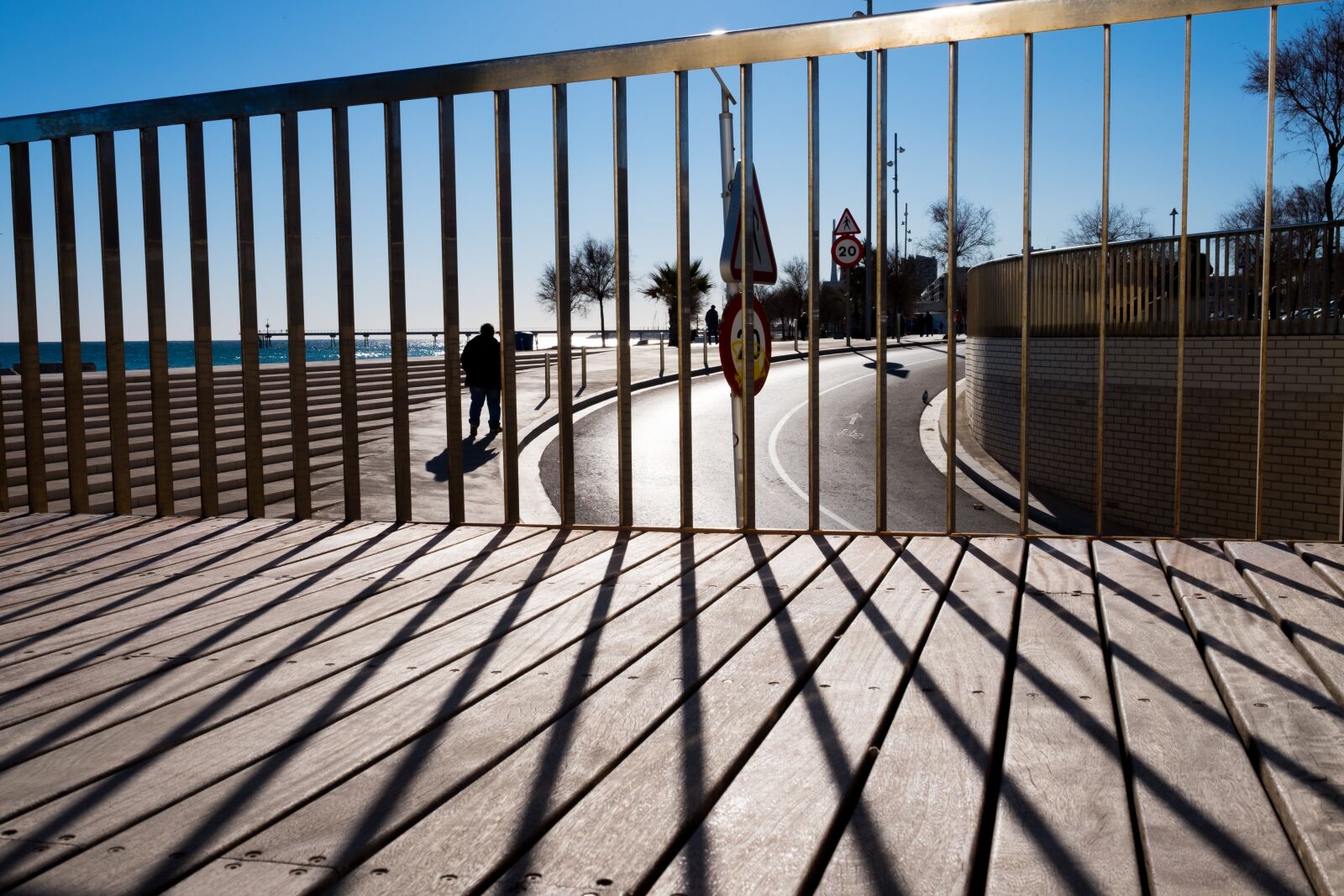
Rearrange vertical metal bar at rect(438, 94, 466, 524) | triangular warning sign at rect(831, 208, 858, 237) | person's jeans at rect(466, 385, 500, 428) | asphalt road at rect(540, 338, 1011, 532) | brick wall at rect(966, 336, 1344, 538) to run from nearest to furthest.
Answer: vertical metal bar at rect(438, 94, 466, 524)
asphalt road at rect(540, 338, 1011, 532)
brick wall at rect(966, 336, 1344, 538)
person's jeans at rect(466, 385, 500, 428)
triangular warning sign at rect(831, 208, 858, 237)

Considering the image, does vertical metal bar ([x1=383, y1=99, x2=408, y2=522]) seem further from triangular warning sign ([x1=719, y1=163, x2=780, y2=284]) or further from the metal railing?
the metal railing

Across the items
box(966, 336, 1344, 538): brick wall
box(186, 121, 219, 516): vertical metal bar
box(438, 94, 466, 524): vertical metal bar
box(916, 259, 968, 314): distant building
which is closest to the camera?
box(438, 94, 466, 524): vertical metal bar

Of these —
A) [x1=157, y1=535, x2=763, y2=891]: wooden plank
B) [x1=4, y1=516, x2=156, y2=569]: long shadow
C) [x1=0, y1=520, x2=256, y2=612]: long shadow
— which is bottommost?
[x1=157, y1=535, x2=763, y2=891]: wooden plank

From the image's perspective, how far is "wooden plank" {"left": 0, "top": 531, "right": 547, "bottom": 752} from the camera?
7.68ft

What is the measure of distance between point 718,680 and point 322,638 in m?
1.13

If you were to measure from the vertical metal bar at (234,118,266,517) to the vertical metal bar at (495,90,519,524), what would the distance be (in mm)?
1267

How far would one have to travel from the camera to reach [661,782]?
194cm

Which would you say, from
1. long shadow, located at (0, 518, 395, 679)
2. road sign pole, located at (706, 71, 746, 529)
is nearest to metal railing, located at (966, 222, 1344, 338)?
road sign pole, located at (706, 71, 746, 529)

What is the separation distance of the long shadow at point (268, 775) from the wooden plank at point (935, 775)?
906 mm

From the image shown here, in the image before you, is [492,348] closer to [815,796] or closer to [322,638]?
[322,638]

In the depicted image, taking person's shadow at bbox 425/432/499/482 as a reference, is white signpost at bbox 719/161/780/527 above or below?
above

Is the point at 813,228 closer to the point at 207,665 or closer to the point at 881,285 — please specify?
the point at 881,285

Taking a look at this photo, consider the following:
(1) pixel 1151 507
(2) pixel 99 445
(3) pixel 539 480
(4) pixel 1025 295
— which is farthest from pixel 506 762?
(1) pixel 1151 507

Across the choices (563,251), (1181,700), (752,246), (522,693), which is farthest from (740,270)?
(1181,700)
